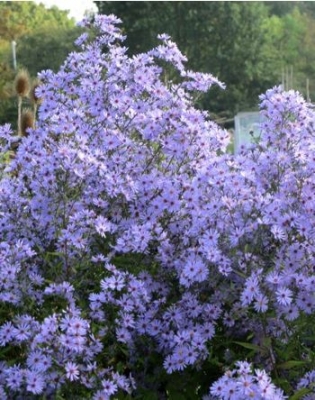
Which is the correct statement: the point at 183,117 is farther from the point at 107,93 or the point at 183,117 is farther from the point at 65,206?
the point at 65,206

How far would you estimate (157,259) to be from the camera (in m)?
2.95

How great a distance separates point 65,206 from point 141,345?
63cm

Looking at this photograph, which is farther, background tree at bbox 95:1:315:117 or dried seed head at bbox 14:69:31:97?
→ background tree at bbox 95:1:315:117

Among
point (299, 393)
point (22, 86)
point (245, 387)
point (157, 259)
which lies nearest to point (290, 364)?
point (299, 393)

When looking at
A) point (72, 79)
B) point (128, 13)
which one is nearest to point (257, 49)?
point (128, 13)

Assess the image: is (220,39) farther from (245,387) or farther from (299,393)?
(245,387)

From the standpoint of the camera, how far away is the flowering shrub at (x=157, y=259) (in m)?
2.58

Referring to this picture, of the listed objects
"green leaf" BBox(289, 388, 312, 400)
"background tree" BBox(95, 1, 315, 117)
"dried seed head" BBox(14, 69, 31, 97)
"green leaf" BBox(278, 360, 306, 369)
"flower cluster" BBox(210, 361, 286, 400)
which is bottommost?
"background tree" BBox(95, 1, 315, 117)

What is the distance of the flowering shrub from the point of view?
2.58 m

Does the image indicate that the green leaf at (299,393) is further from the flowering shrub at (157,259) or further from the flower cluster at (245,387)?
the flower cluster at (245,387)

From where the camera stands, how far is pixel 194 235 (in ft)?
9.63

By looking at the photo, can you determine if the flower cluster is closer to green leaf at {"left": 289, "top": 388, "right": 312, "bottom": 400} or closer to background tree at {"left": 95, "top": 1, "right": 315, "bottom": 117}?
green leaf at {"left": 289, "top": 388, "right": 312, "bottom": 400}

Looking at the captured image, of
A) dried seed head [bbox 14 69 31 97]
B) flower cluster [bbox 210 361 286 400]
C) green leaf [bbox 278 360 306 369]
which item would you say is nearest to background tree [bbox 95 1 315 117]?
dried seed head [bbox 14 69 31 97]

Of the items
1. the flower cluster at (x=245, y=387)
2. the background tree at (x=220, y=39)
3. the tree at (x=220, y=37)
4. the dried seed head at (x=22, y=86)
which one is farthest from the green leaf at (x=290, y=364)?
the tree at (x=220, y=37)
